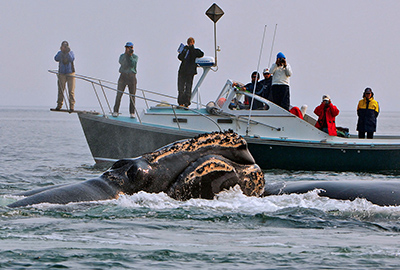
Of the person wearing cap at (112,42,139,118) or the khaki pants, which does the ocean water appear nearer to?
the khaki pants

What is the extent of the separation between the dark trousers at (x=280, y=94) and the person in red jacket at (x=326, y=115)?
91cm

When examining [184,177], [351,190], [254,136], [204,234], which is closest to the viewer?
[204,234]

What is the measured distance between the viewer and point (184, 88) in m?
A: 20.3

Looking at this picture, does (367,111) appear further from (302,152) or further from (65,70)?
(65,70)

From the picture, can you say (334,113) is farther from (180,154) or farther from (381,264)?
(381,264)

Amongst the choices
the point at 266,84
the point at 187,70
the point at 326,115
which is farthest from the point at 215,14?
the point at 326,115

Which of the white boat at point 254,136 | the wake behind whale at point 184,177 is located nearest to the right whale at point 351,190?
the wake behind whale at point 184,177

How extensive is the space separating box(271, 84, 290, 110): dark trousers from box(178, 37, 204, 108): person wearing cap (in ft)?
8.17

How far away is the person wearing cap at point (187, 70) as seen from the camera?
19938 mm

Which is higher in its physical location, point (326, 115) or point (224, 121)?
point (326, 115)

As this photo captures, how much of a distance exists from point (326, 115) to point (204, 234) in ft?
42.2

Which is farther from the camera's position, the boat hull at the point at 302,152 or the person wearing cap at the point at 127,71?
the person wearing cap at the point at 127,71

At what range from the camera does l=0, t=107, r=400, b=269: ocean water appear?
17.7ft

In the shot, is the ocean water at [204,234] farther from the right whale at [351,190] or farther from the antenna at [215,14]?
the antenna at [215,14]
